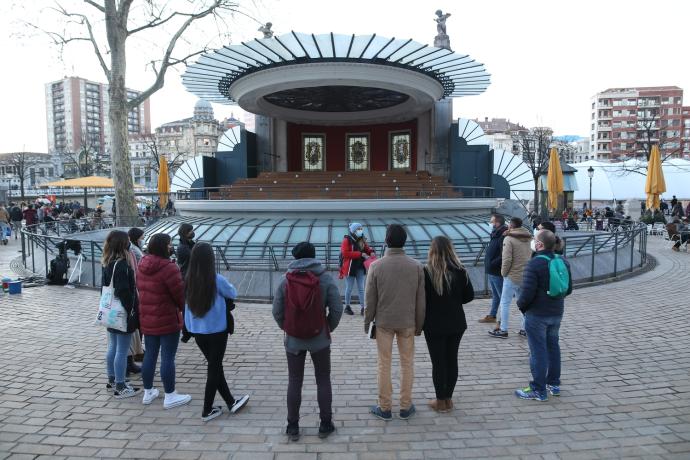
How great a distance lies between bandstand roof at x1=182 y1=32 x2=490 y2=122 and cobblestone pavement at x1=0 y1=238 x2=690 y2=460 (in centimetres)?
1056

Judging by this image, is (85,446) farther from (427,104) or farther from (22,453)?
(427,104)

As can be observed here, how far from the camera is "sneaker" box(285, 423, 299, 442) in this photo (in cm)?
421

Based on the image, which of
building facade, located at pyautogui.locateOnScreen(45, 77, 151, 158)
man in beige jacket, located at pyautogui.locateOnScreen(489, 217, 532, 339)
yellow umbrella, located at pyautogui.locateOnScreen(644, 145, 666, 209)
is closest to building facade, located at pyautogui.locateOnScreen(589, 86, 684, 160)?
yellow umbrella, located at pyautogui.locateOnScreen(644, 145, 666, 209)

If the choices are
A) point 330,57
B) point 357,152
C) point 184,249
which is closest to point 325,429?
point 184,249

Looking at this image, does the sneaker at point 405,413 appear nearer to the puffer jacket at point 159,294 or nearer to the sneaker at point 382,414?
the sneaker at point 382,414

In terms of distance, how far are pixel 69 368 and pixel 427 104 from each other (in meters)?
18.3

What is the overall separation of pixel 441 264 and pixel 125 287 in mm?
3384

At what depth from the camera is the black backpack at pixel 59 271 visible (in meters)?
11.4

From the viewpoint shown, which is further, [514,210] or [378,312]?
[514,210]

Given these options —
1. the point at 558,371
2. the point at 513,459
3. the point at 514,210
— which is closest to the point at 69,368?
the point at 513,459

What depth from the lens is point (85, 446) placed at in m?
4.14

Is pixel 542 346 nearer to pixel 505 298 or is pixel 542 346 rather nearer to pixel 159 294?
pixel 505 298

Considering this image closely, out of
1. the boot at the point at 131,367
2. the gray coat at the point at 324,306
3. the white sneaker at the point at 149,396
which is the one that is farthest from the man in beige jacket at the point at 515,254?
the boot at the point at 131,367

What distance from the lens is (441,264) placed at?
4559 millimetres
